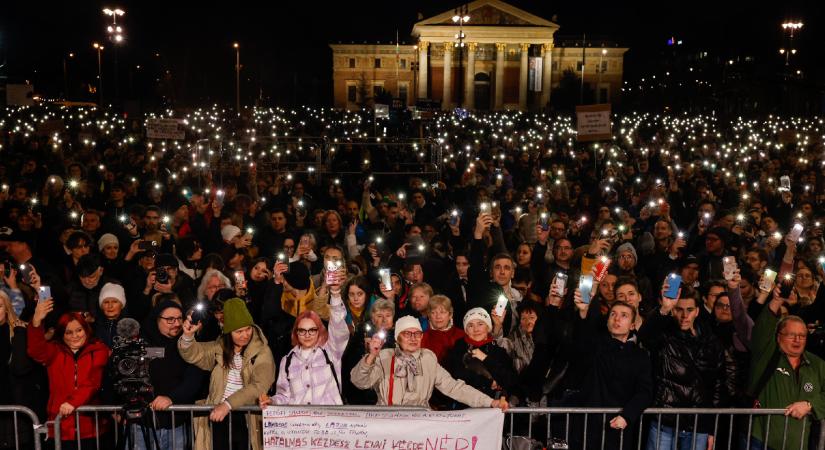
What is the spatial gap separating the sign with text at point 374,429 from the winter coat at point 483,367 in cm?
53

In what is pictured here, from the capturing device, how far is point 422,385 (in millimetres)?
5648

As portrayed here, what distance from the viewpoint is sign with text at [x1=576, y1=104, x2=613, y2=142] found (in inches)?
633

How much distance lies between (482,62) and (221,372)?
94687 mm

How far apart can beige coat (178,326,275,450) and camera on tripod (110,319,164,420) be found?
27cm

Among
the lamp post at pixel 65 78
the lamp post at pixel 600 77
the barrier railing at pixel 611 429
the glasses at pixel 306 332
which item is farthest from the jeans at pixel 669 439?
the lamp post at pixel 600 77

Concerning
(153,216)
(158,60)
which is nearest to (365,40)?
(158,60)

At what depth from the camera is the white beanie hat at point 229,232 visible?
9.90 meters

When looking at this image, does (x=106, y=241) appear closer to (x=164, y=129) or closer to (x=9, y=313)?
(x=9, y=313)

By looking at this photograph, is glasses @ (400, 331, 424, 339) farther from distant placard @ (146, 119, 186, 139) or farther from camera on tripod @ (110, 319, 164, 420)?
distant placard @ (146, 119, 186, 139)

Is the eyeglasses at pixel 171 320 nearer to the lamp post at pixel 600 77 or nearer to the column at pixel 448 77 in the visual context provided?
the column at pixel 448 77

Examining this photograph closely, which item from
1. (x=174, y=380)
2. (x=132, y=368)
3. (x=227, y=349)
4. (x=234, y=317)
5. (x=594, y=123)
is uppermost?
(x=594, y=123)

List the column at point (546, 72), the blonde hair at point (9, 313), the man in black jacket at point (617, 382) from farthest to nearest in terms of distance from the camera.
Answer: the column at point (546, 72) < the blonde hair at point (9, 313) < the man in black jacket at point (617, 382)

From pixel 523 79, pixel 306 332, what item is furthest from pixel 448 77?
pixel 306 332

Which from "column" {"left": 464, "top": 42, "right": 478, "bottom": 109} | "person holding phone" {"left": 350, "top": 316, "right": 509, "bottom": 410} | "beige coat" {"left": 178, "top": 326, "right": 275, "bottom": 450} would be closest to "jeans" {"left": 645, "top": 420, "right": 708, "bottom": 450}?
"person holding phone" {"left": 350, "top": 316, "right": 509, "bottom": 410}
